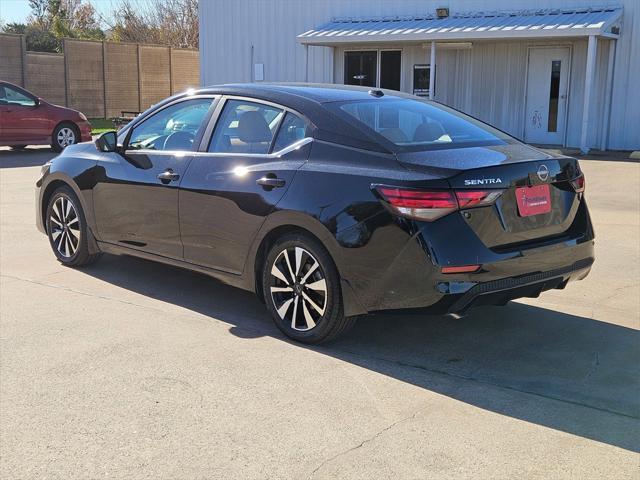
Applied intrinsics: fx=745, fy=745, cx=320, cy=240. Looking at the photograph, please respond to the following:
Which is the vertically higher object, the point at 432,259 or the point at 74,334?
the point at 432,259

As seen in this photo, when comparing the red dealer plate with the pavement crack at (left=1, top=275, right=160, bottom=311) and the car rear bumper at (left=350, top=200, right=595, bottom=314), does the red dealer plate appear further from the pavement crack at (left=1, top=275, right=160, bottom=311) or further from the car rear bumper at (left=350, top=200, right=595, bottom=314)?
the pavement crack at (left=1, top=275, right=160, bottom=311)

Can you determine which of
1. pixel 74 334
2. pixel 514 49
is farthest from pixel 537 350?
pixel 514 49

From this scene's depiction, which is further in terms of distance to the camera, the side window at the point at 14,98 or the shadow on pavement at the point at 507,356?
the side window at the point at 14,98

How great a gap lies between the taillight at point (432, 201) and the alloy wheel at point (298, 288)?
0.73m

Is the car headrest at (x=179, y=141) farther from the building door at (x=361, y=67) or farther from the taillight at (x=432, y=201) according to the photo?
the building door at (x=361, y=67)

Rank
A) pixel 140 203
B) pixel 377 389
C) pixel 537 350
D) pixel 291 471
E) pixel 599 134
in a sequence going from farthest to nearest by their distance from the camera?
1. pixel 599 134
2. pixel 140 203
3. pixel 537 350
4. pixel 377 389
5. pixel 291 471

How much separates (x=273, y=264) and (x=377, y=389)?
3.92 ft

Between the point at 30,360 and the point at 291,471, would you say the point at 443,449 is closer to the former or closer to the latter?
the point at 291,471

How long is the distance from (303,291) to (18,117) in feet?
46.3

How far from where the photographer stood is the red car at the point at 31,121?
54.9 ft

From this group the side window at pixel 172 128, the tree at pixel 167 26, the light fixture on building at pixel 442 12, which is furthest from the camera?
the tree at pixel 167 26

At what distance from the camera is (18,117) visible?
55.1 feet

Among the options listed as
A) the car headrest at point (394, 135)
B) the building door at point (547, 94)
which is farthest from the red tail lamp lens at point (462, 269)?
the building door at point (547, 94)

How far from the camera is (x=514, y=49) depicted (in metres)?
19.2
